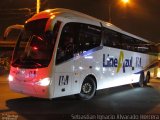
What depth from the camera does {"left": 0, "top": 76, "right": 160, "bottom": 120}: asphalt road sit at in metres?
9.41

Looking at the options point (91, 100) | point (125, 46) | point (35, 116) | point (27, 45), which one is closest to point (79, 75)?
point (91, 100)

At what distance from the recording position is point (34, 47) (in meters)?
10.8

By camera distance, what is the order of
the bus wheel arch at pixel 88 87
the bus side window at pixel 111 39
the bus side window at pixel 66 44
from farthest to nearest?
the bus side window at pixel 111 39, the bus wheel arch at pixel 88 87, the bus side window at pixel 66 44

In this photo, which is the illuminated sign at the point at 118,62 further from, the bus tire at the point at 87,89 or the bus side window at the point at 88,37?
the bus tire at the point at 87,89

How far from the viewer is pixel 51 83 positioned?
405 inches

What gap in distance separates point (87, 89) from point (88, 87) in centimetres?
11

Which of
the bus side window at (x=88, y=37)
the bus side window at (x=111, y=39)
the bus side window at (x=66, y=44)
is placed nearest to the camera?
the bus side window at (x=66, y=44)

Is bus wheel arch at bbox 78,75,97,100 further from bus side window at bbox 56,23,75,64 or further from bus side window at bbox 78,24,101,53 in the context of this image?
bus side window at bbox 56,23,75,64

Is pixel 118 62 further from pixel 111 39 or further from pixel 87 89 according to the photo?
pixel 87 89

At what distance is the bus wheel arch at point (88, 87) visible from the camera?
12.3 m

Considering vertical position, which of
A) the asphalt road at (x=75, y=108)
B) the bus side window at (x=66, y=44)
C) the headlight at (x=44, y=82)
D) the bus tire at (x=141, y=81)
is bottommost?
the asphalt road at (x=75, y=108)

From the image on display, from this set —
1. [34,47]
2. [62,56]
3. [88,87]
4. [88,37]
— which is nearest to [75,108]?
[62,56]

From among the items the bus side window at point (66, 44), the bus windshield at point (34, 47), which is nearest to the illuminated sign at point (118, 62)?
the bus side window at point (66, 44)

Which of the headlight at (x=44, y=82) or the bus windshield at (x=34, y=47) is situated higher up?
the bus windshield at (x=34, y=47)
